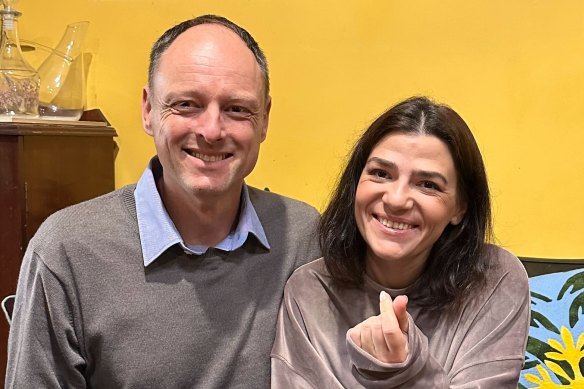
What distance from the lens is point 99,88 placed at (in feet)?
7.76

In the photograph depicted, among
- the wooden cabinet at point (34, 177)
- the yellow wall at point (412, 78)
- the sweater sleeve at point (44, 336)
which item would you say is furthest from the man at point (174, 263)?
the yellow wall at point (412, 78)

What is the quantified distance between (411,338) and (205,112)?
2.04 ft

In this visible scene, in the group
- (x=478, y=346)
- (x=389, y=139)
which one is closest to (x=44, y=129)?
(x=389, y=139)

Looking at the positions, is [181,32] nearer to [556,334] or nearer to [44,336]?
[44,336]

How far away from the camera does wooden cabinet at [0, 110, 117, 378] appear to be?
6.07 ft

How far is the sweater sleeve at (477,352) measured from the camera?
3.96ft

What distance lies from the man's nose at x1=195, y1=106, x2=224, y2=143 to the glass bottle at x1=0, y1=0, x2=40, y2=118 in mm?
917

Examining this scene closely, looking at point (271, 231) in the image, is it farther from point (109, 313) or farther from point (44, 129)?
point (44, 129)

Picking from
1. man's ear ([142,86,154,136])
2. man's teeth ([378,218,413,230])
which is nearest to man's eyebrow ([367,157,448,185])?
man's teeth ([378,218,413,230])

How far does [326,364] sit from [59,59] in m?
1.53

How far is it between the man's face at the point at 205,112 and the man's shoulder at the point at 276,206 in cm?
20

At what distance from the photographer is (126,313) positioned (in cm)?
131

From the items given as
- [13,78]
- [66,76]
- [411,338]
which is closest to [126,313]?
[411,338]

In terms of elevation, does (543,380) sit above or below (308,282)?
below
